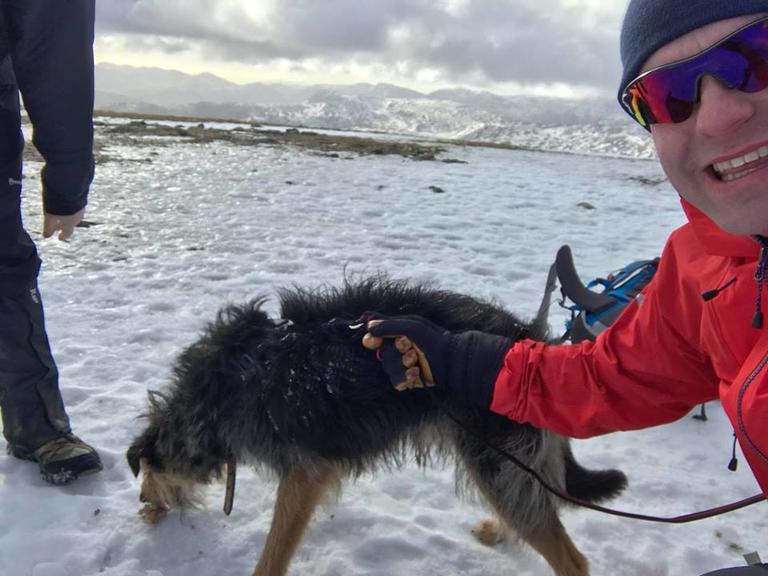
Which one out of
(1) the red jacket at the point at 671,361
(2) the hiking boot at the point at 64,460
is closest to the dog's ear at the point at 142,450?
(2) the hiking boot at the point at 64,460

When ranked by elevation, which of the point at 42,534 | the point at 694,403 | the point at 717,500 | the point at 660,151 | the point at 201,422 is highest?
the point at 660,151

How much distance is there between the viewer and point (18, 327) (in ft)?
9.75

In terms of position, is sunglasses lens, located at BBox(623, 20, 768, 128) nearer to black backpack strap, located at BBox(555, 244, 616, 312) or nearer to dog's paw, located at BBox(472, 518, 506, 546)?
dog's paw, located at BBox(472, 518, 506, 546)

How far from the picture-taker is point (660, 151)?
1678mm

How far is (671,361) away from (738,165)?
0.86 meters

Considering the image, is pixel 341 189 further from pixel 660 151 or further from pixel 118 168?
pixel 660 151

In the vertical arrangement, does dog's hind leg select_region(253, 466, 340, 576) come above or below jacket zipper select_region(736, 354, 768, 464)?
below

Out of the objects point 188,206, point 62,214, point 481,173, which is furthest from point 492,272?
point 481,173

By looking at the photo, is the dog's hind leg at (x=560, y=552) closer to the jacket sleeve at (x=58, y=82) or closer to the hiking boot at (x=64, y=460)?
the hiking boot at (x=64, y=460)

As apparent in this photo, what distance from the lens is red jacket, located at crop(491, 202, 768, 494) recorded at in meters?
1.73

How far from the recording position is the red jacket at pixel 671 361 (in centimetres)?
173

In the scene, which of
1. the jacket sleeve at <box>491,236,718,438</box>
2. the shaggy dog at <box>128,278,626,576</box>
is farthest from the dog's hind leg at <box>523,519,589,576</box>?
the jacket sleeve at <box>491,236,718,438</box>

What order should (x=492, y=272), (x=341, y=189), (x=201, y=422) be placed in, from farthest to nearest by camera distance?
(x=341, y=189) → (x=492, y=272) → (x=201, y=422)

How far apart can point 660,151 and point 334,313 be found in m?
1.54
